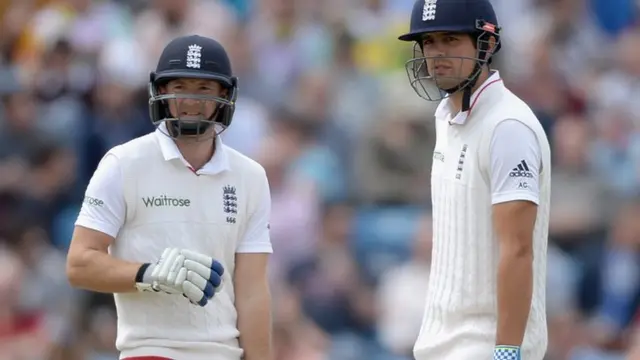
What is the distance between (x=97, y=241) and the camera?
6059 millimetres

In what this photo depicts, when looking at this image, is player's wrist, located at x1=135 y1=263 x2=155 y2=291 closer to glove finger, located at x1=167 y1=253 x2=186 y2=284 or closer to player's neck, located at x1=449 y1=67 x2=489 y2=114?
glove finger, located at x1=167 y1=253 x2=186 y2=284

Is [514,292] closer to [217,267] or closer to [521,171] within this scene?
[521,171]

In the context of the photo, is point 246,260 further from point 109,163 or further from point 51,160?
point 51,160

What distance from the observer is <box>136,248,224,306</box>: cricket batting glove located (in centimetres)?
584

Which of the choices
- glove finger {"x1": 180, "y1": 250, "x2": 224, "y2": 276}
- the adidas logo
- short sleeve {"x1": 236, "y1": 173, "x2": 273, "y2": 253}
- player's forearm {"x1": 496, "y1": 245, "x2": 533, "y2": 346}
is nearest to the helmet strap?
the adidas logo

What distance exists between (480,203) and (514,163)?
239 mm

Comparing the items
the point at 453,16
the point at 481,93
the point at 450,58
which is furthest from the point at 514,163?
the point at 453,16

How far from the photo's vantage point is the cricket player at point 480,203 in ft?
18.9

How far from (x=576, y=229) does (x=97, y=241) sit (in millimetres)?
5894

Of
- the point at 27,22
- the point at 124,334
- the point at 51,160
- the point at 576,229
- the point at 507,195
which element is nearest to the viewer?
the point at 507,195

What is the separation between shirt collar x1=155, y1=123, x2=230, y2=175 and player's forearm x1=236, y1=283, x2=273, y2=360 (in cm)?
54

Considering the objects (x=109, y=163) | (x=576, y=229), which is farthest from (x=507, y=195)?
(x=576, y=229)

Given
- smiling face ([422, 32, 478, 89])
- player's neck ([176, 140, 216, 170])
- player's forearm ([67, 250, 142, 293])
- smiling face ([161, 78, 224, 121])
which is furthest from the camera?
player's neck ([176, 140, 216, 170])

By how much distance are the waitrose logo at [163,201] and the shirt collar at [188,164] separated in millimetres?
163
